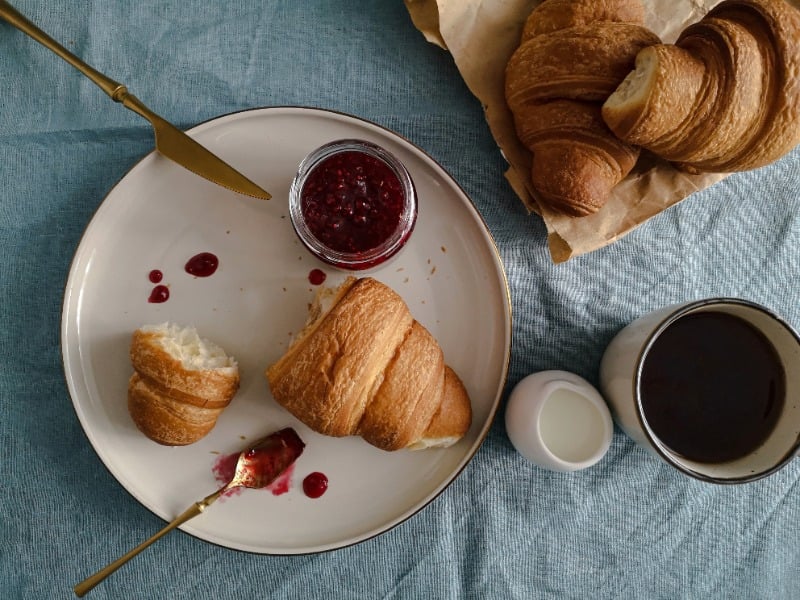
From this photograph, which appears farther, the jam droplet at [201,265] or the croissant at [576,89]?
the jam droplet at [201,265]

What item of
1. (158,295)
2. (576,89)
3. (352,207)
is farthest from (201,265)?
(576,89)

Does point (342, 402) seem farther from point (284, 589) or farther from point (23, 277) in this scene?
point (23, 277)

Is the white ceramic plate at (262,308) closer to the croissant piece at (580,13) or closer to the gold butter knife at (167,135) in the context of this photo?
the gold butter knife at (167,135)

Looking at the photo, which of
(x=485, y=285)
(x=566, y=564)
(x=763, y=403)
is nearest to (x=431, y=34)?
(x=485, y=285)

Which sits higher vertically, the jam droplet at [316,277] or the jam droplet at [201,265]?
the jam droplet at [201,265]

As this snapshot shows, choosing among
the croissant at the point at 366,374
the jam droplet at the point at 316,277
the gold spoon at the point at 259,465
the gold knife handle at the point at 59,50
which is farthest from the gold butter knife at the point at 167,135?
the gold spoon at the point at 259,465

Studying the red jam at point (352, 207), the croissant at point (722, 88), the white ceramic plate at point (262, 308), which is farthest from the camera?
the white ceramic plate at point (262, 308)
